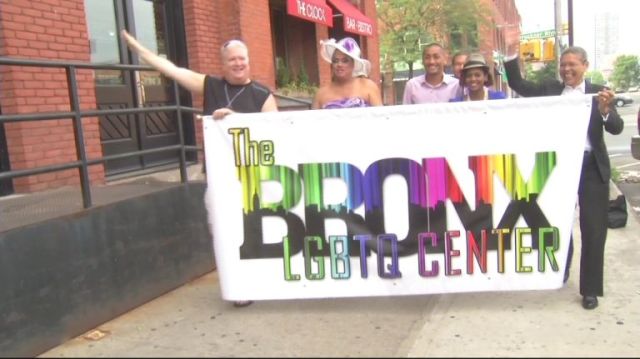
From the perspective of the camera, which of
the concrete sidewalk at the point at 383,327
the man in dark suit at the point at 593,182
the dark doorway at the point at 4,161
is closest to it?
the concrete sidewalk at the point at 383,327

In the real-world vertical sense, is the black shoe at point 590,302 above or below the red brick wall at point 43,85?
below

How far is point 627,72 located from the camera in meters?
120

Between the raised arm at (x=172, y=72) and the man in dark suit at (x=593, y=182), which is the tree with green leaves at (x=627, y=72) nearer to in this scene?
the man in dark suit at (x=593, y=182)

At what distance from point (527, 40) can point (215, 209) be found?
586 inches

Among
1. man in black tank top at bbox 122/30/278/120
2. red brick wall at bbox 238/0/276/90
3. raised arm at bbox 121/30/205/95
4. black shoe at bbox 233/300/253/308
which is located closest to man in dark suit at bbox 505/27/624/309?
man in black tank top at bbox 122/30/278/120

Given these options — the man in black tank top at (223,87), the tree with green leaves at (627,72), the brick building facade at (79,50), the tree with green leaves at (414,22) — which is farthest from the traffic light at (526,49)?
the tree with green leaves at (627,72)

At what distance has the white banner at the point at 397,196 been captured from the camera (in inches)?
146

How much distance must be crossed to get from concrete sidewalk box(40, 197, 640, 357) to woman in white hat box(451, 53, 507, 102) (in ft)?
4.59

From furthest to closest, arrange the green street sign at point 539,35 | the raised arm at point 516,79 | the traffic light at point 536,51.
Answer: the green street sign at point 539,35
the traffic light at point 536,51
the raised arm at point 516,79

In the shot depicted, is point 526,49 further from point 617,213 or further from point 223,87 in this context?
point 223,87

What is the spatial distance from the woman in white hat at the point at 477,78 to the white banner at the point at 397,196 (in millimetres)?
514

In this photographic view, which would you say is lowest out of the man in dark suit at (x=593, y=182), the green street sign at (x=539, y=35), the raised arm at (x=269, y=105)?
the man in dark suit at (x=593, y=182)

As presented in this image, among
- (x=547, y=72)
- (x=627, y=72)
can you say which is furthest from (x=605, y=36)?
(x=547, y=72)

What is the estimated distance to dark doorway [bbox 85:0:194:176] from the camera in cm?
624
